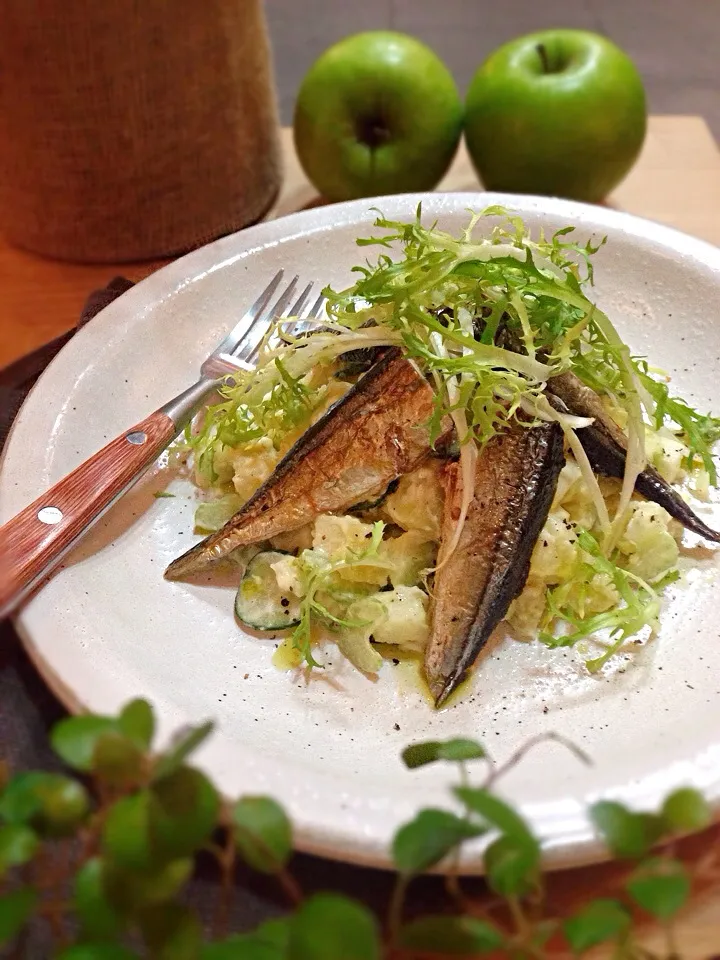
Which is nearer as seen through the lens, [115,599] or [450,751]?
[450,751]

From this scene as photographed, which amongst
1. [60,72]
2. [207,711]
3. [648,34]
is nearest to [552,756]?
[207,711]

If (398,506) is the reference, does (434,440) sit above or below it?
above

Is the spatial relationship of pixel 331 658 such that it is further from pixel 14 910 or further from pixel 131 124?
pixel 131 124

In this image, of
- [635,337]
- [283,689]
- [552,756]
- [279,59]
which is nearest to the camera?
A: [552,756]

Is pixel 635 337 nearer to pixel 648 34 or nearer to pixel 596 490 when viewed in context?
pixel 596 490

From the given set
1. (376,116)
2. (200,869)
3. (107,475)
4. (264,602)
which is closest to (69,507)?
(107,475)
